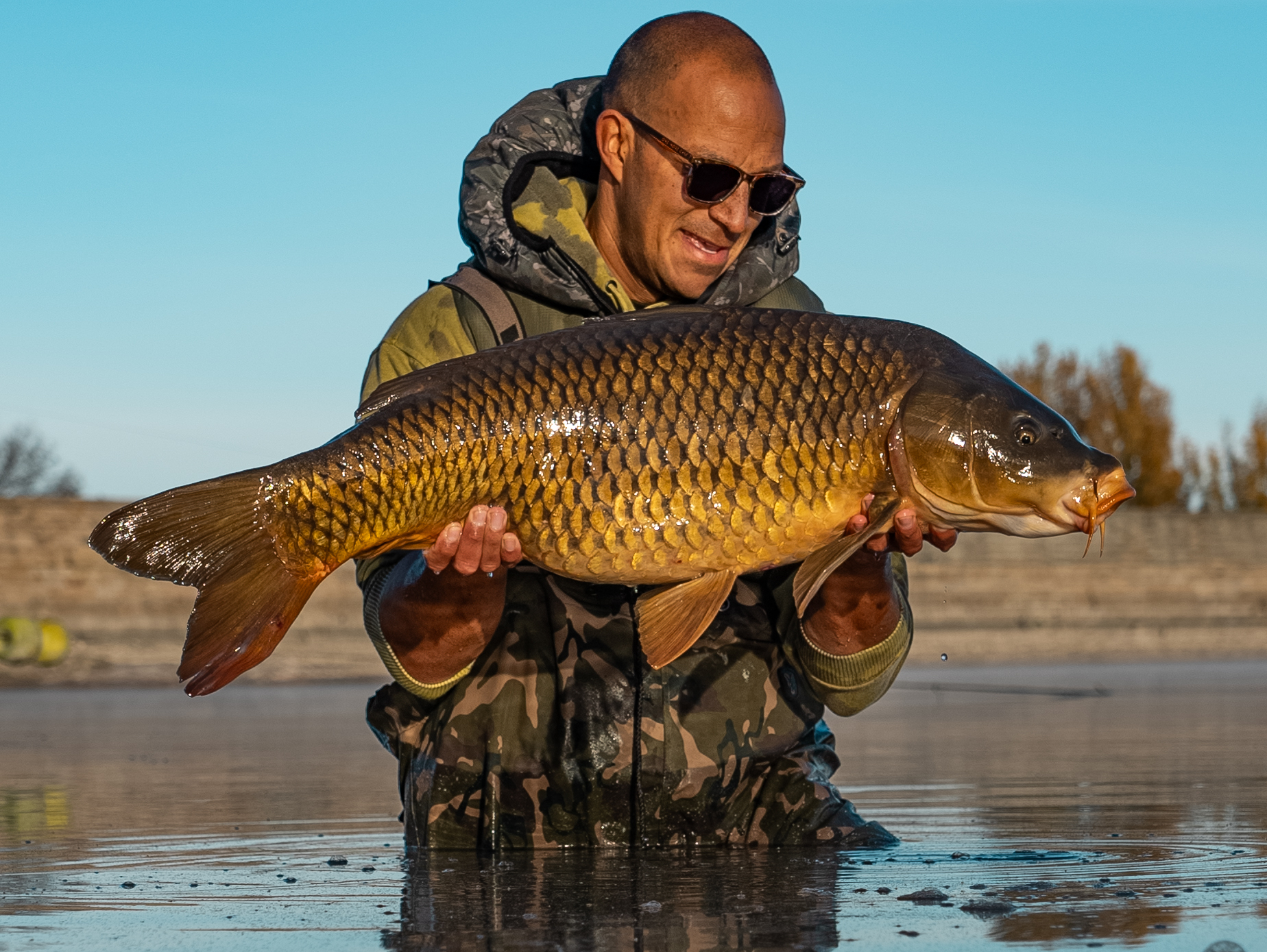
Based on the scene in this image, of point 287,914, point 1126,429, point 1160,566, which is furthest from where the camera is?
point 1126,429

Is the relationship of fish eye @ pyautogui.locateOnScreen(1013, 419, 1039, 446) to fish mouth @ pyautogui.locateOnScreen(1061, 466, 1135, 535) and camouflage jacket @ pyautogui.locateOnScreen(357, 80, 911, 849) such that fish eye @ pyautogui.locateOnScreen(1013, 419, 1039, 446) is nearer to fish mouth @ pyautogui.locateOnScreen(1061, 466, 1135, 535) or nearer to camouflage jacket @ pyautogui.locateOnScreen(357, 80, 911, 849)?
fish mouth @ pyautogui.locateOnScreen(1061, 466, 1135, 535)

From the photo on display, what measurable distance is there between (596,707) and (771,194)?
1.32 metres

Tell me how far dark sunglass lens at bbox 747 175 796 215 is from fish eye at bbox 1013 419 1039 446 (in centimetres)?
97

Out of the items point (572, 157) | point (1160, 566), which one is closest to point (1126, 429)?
point (1160, 566)

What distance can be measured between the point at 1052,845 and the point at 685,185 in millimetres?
1783

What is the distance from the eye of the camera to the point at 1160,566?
22375 mm

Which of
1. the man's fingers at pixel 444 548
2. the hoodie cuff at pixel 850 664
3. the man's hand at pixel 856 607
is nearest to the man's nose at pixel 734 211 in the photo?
the man's hand at pixel 856 607

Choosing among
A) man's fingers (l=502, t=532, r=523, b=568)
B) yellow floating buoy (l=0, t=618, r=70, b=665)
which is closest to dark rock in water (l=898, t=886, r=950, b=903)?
man's fingers (l=502, t=532, r=523, b=568)

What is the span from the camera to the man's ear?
4.12 meters

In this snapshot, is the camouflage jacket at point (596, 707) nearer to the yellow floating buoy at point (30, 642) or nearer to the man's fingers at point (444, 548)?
the man's fingers at point (444, 548)

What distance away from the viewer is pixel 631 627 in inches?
151

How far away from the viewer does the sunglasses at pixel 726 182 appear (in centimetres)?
389

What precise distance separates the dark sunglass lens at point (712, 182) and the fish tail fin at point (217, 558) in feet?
4.32

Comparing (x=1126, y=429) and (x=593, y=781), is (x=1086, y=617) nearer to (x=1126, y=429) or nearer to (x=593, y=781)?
(x=593, y=781)
